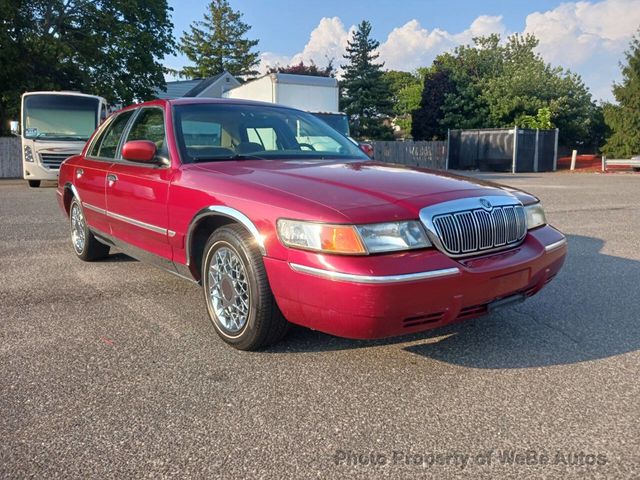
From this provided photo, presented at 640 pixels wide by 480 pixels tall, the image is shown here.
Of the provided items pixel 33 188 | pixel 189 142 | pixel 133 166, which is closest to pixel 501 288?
pixel 189 142

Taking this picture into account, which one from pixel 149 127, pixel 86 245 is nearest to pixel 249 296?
pixel 149 127

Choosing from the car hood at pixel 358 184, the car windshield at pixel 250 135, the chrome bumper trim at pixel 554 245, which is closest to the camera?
the car hood at pixel 358 184

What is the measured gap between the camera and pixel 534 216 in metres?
3.64

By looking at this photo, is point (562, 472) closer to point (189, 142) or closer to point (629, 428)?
point (629, 428)

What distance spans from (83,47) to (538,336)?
24447 mm

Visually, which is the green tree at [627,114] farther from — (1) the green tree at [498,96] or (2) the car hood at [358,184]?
(2) the car hood at [358,184]

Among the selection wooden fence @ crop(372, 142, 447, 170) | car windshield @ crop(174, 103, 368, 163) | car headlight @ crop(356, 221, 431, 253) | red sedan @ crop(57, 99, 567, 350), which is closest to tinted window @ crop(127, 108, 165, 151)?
red sedan @ crop(57, 99, 567, 350)

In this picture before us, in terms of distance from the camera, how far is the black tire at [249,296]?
122 inches

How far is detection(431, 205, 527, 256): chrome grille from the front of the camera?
2941 millimetres

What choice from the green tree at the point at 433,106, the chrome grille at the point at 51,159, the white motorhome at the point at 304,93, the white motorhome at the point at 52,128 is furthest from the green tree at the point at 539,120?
the chrome grille at the point at 51,159

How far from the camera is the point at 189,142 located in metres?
4.07

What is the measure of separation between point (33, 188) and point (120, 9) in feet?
39.8

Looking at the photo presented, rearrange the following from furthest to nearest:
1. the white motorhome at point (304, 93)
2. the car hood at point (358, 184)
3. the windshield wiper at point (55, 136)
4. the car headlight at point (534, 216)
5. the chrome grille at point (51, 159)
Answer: the white motorhome at point (304, 93), the windshield wiper at point (55, 136), the chrome grille at point (51, 159), the car headlight at point (534, 216), the car hood at point (358, 184)

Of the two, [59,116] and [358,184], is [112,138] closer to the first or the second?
[358,184]
